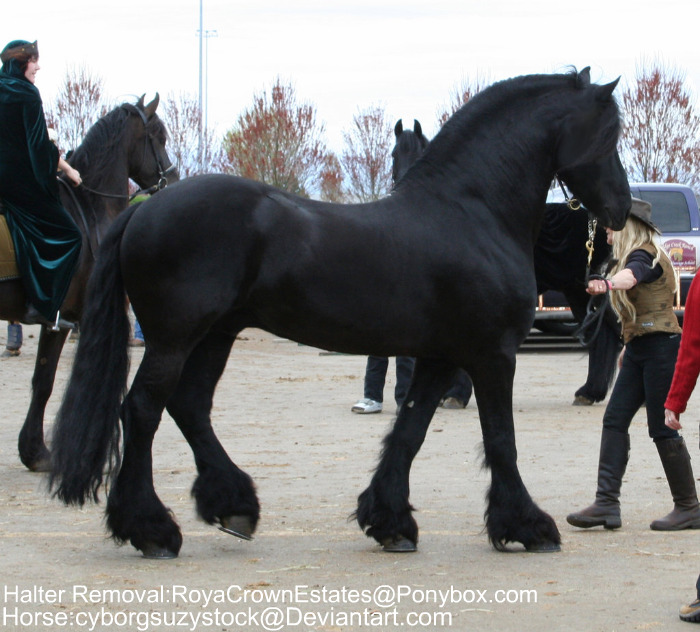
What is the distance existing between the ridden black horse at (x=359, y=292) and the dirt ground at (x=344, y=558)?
0.88 ft

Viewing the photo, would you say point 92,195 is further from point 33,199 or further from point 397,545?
point 397,545

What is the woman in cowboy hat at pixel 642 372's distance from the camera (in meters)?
5.93

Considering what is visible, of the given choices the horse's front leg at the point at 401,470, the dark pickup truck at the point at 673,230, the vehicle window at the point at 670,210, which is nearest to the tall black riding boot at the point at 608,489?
the horse's front leg at the point at 401,470

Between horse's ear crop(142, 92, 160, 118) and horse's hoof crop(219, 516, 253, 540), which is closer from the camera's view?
horse's hoof crop(219, 516, 253, 540)

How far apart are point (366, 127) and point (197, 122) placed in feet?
22.6

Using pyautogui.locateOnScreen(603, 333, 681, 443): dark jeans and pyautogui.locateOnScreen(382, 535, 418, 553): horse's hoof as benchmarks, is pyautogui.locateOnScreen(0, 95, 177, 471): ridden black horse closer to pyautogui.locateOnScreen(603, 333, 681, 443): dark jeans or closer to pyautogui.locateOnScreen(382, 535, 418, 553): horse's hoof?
pyautogui.locateOnScreen(382, 535, 418, 553): horse's hoof

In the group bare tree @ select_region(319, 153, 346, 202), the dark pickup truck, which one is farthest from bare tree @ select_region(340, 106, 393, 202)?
the dark pickup truck

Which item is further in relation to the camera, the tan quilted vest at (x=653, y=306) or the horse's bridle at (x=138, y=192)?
the horse's bridle at (x=138, y=192)

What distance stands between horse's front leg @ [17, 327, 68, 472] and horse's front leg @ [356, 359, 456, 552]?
114 inches

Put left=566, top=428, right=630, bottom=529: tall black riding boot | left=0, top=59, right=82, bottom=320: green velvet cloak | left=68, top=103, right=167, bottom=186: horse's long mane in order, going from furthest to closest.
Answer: left=68, top=103, right=167, bottom=186: horse's long mane, left=0, top=59, right=82, bottom=320: green velvet cloak, left=566, top=428, right=630, bottom=529: tall black riding boot

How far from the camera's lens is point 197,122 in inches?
1785

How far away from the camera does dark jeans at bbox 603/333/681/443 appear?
5996mm

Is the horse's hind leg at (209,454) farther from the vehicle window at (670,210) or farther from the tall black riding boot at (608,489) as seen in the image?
the vehicle window at (670,210)

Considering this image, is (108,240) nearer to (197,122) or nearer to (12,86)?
(12,86)
